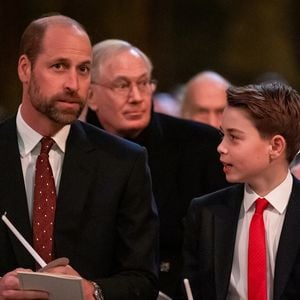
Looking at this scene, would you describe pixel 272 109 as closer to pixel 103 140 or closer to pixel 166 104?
pixel 103 140

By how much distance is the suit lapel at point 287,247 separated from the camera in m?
4.16

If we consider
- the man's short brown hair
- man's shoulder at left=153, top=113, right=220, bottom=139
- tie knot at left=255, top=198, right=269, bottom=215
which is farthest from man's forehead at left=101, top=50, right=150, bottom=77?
tie knot at left=255, top=198, right=269, bottom=215

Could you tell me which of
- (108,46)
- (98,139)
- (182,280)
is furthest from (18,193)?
(108,46)

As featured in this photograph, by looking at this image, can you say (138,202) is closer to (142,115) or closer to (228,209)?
(228,209)

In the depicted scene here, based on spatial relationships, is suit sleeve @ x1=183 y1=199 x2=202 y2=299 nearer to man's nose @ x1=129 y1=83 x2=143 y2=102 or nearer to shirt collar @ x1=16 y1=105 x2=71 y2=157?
shirt collar @ x1=16 y1=105 x2=71 y2=157

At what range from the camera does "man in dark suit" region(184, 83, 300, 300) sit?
421 cm

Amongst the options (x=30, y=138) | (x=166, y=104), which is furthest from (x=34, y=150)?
(x=166, y=104)

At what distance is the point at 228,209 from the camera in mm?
4355

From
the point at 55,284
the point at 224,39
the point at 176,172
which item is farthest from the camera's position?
the point at 224,39

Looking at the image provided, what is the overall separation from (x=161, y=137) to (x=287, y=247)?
4.78 feet

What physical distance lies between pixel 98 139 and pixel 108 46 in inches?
55.4

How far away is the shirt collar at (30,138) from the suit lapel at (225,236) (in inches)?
23.4

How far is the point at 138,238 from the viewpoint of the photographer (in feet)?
14.3

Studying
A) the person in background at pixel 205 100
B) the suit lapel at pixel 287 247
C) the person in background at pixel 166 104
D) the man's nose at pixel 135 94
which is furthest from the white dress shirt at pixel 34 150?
the person in background at pixel 166 104
